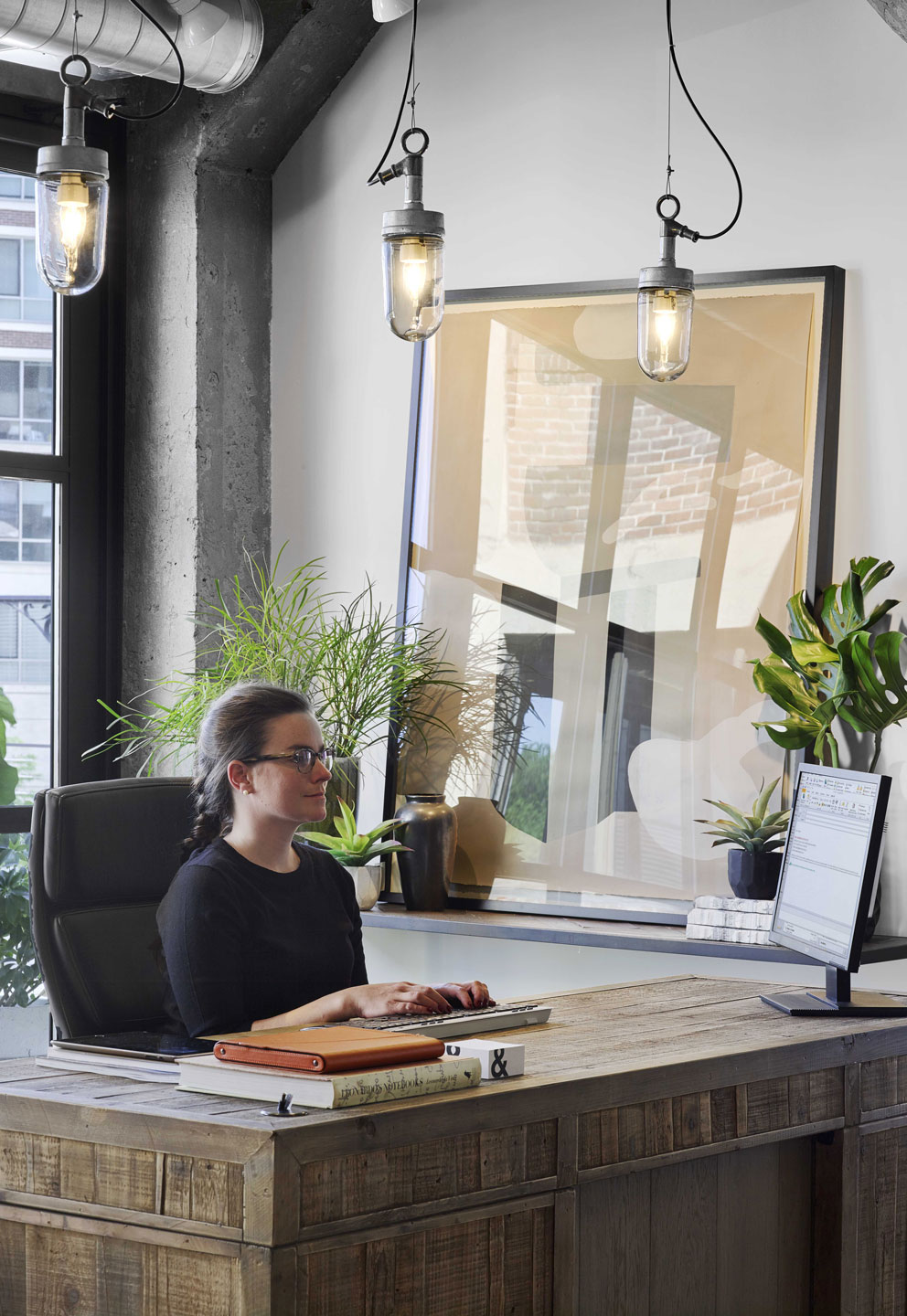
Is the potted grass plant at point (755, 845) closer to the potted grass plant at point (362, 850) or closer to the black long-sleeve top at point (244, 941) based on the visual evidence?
the potted grass plant at point (362, 850)

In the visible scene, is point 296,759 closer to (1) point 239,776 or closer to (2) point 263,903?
(1) point 239,776

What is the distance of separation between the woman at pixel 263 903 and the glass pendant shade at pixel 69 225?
72 cm

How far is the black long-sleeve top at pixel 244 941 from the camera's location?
7.70 feet

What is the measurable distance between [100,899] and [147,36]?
8.37 ft

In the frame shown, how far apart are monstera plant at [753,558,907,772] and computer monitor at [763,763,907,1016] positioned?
0.68 meters

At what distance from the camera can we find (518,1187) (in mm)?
1956

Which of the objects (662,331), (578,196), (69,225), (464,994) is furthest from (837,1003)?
(578,196)

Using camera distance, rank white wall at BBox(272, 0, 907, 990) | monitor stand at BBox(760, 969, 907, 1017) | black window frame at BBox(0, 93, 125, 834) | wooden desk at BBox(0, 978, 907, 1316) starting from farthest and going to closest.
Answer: black window frame at BBox(0, 93, 125, 834)
white wall at BBox(272, 0, 907, 990)
monitor stand at BBox(760, 969, 907, 1017)
wooden desk at BBox(0, 978, 907, 1316)

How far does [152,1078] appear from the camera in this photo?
200 centimetres

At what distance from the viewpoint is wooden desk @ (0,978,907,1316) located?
1719 millimetres

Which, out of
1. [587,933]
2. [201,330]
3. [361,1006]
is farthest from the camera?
[201,330]

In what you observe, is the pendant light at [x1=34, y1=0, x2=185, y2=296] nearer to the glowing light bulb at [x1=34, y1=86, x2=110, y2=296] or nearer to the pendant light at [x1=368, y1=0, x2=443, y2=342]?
the glowing light bulb at [x1=34, y1=86, x2=110, y2=296]

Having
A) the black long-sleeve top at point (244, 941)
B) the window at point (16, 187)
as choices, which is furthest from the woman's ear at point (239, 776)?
the window at point (16, 187)

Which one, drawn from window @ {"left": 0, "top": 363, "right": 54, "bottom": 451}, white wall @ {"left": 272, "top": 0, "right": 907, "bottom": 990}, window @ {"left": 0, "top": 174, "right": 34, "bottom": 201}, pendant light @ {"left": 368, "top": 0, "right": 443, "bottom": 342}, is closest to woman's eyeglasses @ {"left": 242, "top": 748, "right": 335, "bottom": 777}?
pendant light @ {"left": 368, "top": 0, "right": 443, "bottom": 342}
